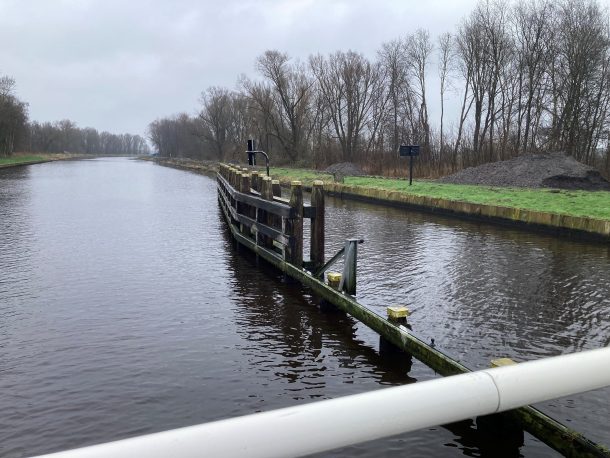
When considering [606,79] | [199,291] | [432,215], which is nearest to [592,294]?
[199,291]

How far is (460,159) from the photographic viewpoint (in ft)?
112

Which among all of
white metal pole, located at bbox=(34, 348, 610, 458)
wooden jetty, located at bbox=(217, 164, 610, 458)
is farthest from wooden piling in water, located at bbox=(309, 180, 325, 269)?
white metal pole, located at bbox=(34, 348, 610, 458)

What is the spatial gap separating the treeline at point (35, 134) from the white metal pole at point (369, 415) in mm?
71338

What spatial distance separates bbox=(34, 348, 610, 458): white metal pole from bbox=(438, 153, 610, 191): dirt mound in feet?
72.3

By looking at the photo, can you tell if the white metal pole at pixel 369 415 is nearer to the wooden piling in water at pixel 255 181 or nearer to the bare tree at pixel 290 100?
the wooden piling in water at pixel 255 181

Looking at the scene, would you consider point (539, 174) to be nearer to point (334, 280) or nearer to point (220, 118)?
point (334, 280)

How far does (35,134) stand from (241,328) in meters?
125

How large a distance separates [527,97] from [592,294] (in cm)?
2881

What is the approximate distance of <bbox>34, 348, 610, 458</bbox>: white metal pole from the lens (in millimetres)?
1218

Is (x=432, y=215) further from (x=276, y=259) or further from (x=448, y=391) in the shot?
(x=448, y=391)

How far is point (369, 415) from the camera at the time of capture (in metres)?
1.35

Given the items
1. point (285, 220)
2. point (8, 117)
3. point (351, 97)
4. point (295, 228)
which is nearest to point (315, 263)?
point (295, 228)

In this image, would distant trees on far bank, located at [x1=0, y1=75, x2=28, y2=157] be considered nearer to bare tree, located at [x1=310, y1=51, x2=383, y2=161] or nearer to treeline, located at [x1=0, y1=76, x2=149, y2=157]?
treeline, located at [x1=0, y1=76, x2=149, y2=157]

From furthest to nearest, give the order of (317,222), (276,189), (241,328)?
(276,189) < (317,222) < (241,328)
